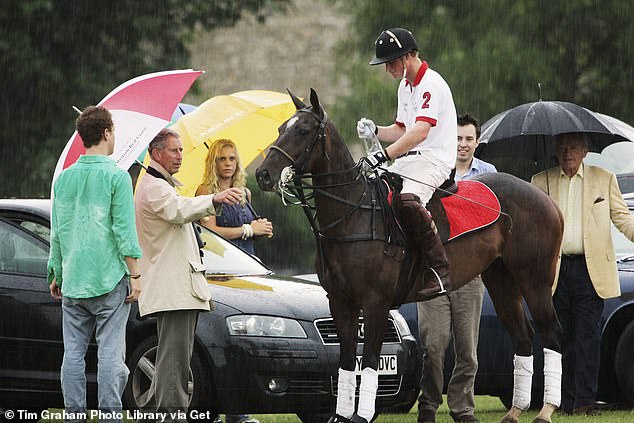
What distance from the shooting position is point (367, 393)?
9852mm

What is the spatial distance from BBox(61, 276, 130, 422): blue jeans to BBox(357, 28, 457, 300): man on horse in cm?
228

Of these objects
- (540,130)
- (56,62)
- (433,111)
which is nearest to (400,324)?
(433,111)

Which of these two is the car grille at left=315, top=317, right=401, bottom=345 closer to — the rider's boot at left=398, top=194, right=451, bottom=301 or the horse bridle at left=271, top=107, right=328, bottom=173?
the rider's boot at left=398, top=194, right=451, bottom=301

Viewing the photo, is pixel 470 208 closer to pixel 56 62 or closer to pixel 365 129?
pixel 365 129

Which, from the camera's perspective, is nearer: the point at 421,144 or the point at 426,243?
the point at 426,243

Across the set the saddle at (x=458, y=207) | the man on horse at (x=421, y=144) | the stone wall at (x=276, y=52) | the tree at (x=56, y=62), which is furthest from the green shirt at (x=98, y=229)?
the stone wall at (x=276, y=52)

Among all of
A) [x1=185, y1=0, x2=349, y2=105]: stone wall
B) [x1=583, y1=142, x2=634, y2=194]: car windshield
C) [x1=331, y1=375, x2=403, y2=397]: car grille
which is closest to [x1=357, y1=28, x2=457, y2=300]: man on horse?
[x1=331, y1=375, x2=403, y2=397]: car grille

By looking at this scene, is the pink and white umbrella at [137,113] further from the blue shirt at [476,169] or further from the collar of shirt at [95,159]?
the blue shirt at [476,169]

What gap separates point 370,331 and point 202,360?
49.9 inches

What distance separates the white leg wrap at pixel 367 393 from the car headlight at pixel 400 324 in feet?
4.16

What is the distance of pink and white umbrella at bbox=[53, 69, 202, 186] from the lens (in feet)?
32.0

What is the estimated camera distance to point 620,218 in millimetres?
12219

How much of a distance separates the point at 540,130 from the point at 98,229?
443cm

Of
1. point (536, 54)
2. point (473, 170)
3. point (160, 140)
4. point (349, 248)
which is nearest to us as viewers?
point (160, 140)
